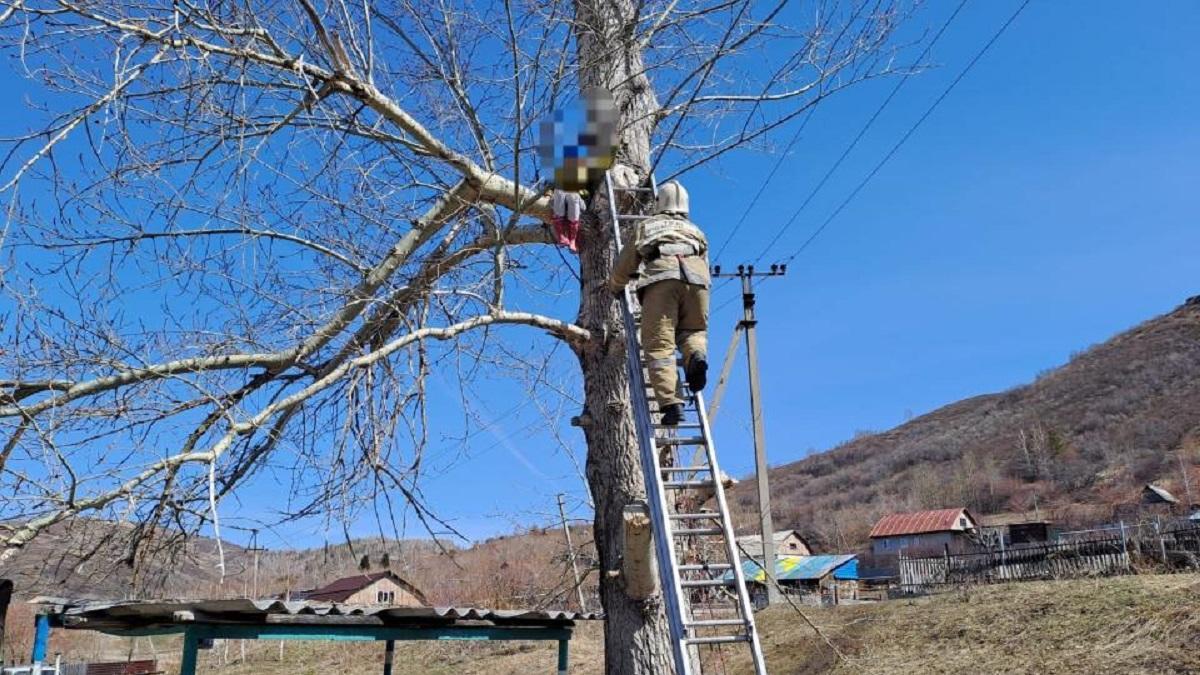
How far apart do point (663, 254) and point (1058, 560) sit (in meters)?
17.7

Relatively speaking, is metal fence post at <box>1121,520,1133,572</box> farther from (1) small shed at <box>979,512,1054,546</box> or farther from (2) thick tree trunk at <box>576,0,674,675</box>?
(1) small shed at <box>979,512,1054,546</box>

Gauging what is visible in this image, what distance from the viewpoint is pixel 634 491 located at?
5898 mm

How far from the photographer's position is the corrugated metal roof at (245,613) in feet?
21.6

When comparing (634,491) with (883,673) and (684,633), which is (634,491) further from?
(883,673)

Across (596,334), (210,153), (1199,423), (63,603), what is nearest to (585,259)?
(596,334)

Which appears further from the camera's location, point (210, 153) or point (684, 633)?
point (210, 153)

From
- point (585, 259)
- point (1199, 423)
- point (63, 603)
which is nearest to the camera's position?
point (585, 259)

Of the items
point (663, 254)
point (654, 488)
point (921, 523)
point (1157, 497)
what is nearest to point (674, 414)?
point (654, 488)

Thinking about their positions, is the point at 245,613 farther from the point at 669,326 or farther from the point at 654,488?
the point at 669,326

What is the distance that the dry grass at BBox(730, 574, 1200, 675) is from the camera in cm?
1089

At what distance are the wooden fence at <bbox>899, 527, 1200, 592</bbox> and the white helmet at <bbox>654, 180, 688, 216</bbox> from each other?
1399cm

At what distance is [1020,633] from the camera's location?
1312 centimetres

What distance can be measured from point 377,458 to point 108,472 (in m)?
1.56

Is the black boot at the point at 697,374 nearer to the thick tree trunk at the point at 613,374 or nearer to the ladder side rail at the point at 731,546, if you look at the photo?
the ladder side rail at the point at 731,546
